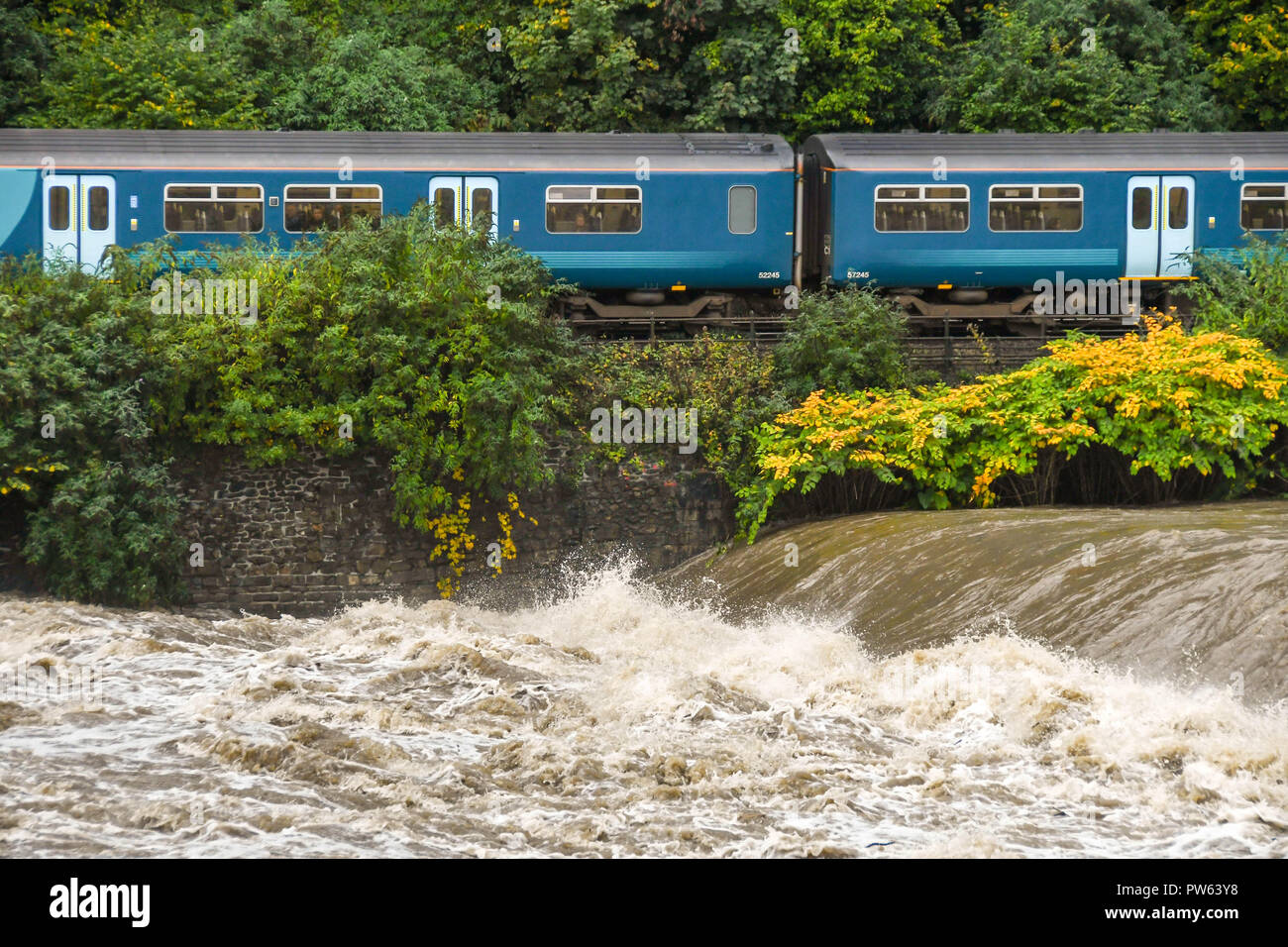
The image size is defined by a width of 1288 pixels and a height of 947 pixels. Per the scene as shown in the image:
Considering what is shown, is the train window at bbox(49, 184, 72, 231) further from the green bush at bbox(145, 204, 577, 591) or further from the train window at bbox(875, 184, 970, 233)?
the train window at bbox(875, 184, 970, 233)

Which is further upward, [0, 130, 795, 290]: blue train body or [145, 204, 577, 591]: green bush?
[0, 130, 795, 290]: blue train body

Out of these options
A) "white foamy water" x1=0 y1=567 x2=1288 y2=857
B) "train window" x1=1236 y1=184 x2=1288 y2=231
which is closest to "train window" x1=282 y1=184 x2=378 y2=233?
"white foamy water" x1=0 y1=567 x2=1288 y2=857

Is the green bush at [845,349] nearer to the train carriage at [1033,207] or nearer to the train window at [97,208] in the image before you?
the train carriage at [1033,207]

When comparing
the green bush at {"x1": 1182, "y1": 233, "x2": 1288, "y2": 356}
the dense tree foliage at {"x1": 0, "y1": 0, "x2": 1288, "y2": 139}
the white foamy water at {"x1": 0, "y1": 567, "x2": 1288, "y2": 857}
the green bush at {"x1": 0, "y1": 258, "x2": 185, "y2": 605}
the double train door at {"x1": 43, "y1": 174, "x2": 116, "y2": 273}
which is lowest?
the white foamy water at {"x1": 0, "y1": 567, "x2": 1288, "y2": 857}

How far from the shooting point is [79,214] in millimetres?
19781

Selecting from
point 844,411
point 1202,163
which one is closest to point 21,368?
point 844,411

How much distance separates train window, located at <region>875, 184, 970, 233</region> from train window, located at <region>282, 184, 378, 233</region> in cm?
756

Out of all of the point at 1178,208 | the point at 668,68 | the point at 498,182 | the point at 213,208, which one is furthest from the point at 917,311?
the point at 213,208

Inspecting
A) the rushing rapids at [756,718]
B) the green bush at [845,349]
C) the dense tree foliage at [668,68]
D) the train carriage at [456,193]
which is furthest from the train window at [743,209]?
the rushing rapids at [756,718]

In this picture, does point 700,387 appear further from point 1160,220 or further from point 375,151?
point 1160,220

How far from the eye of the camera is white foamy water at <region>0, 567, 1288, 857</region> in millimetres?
7617

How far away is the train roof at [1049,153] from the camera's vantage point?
2081cm

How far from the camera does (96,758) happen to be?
8734mm

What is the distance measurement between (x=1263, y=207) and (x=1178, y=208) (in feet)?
4.39
